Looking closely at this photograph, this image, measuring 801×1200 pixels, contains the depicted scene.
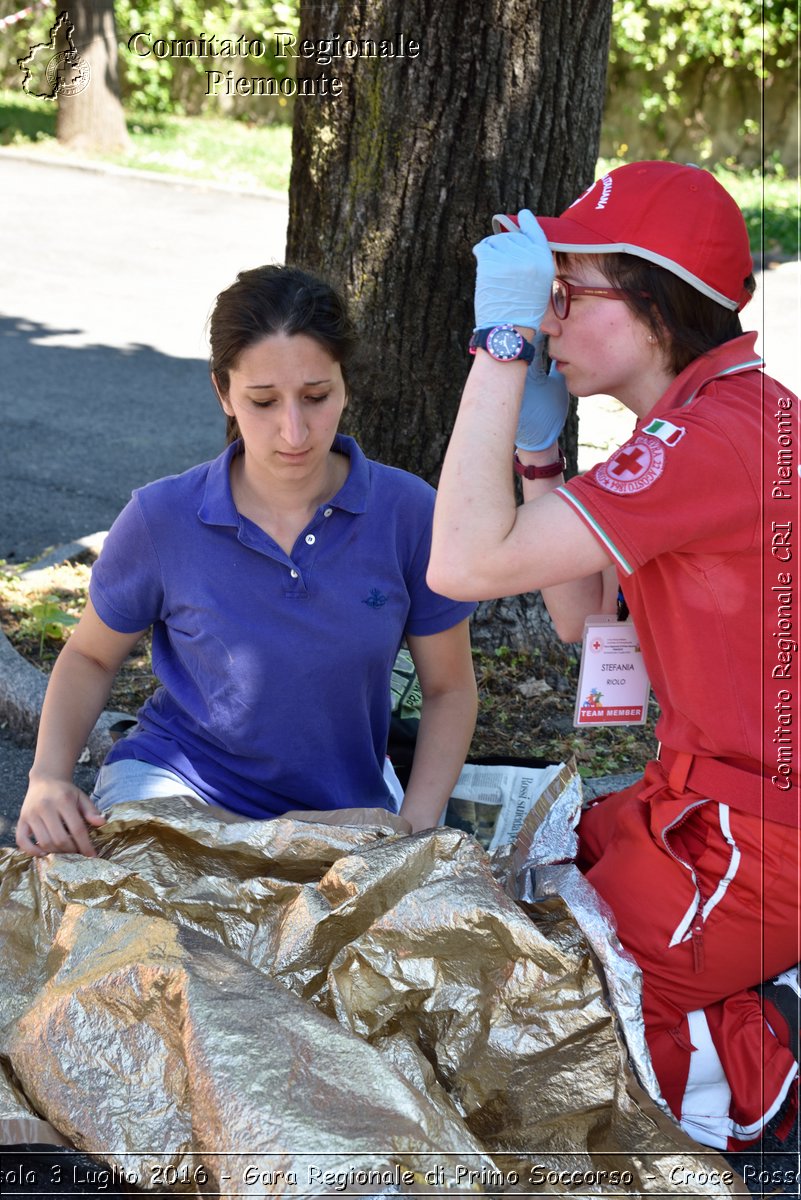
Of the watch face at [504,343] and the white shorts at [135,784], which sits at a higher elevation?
the watch face at [504,343]

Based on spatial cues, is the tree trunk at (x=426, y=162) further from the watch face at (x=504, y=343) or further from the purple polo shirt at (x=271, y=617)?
the watch face at (x=504, y=343)

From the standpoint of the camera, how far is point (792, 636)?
1.90 metres

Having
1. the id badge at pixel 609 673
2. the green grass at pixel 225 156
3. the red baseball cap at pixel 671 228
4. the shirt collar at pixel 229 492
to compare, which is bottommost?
the id badge at pixel 609 673

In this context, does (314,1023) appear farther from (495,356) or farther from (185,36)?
(185,36)

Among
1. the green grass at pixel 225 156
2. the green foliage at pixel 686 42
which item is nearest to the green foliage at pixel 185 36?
the green grass at pixel 225 156

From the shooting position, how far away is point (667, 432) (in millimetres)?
1819

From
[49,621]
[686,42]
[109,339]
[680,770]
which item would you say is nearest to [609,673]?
[680,770]

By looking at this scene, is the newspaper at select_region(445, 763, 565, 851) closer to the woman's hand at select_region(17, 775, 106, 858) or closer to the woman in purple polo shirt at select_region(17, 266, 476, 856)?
the woman in purple polo shirt at select_region(17, 266, 476, 856)

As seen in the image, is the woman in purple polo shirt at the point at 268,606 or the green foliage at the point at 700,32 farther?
the green foliage at the point at 700,32

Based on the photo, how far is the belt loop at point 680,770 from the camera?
2.05 m

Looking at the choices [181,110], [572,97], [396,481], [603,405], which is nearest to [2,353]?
[603,405]

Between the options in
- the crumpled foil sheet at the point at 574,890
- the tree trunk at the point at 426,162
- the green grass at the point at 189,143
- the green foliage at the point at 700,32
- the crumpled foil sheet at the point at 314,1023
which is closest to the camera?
the crumpled foil sheet at the point at 314,1023

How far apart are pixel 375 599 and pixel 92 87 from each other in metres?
13.4

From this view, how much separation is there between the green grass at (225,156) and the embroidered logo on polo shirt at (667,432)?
983 cm
